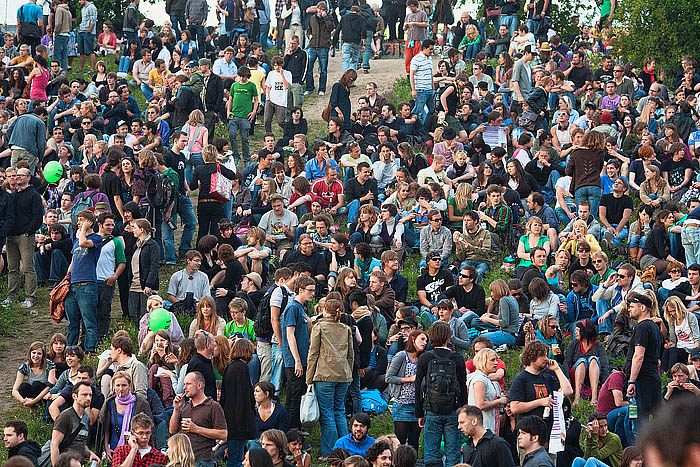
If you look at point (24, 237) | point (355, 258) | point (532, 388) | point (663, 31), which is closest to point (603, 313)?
point (355, 258)

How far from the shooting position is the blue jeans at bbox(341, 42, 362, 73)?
84.1 ft

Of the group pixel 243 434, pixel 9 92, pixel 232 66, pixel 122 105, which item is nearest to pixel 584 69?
pixel 232 66

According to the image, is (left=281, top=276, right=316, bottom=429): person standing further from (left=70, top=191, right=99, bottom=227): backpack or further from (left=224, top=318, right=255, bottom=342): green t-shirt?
(left=70, top=191, right=99, bottom=227): backpack

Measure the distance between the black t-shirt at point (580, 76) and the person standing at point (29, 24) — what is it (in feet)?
42.9

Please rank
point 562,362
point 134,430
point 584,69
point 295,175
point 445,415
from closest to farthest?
point 134,430
point 445,415
point 562,362
point 295,175
point 584,69

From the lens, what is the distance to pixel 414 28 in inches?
995

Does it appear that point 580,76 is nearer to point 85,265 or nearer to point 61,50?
point 61,50

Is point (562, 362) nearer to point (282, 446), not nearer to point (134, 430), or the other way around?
point (282, 446)

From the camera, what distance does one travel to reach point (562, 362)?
39.0 ft

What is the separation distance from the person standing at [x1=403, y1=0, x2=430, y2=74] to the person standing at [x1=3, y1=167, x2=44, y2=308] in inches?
506

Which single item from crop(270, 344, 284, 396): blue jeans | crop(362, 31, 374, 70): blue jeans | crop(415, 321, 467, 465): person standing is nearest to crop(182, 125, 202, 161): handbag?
crop(270, 344, 284, 396): blue jeans

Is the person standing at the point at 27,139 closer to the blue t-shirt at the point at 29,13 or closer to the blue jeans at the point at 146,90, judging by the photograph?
the blue jeans at the point at 146,90

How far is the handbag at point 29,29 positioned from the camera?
25.8 m

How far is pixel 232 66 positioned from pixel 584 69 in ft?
26.2
